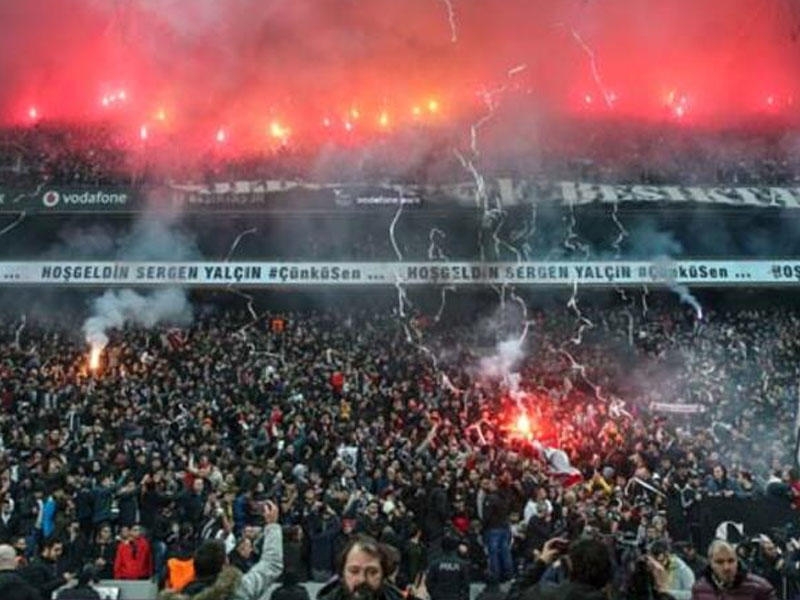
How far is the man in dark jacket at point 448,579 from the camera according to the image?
968cm

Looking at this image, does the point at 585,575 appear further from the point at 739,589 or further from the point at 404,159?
the point at 404,159

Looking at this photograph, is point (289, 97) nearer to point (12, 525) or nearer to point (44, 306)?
point (44, 306)

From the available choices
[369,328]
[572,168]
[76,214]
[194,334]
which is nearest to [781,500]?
[369,328]

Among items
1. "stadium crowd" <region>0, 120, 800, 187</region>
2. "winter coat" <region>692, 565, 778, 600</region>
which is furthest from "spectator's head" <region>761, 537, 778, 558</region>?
"stadium crowd" <region>0, 120, 800, 187</region>

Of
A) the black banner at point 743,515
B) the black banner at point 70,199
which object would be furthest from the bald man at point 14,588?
the black banner at point 70,199

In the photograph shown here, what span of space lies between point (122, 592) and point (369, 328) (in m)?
15.4

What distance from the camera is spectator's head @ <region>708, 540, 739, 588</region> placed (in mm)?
4504

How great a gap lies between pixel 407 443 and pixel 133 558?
584cm

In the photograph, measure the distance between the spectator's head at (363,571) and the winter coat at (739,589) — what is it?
6.83ft

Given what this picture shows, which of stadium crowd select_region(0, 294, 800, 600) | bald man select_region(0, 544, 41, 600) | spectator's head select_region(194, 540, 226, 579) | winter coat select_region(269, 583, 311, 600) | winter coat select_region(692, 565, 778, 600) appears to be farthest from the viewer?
stadium crowd select_region(0, 294, 800, 600)

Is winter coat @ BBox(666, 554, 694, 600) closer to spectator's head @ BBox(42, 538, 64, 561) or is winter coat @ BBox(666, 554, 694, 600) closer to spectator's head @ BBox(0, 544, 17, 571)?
spectator's head @ BBox(0, 544, 17, 571)

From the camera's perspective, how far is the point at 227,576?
3.75m

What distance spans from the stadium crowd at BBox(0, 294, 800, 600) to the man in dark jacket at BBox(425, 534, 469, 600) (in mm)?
21

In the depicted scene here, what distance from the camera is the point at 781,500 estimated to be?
41.5 feet
